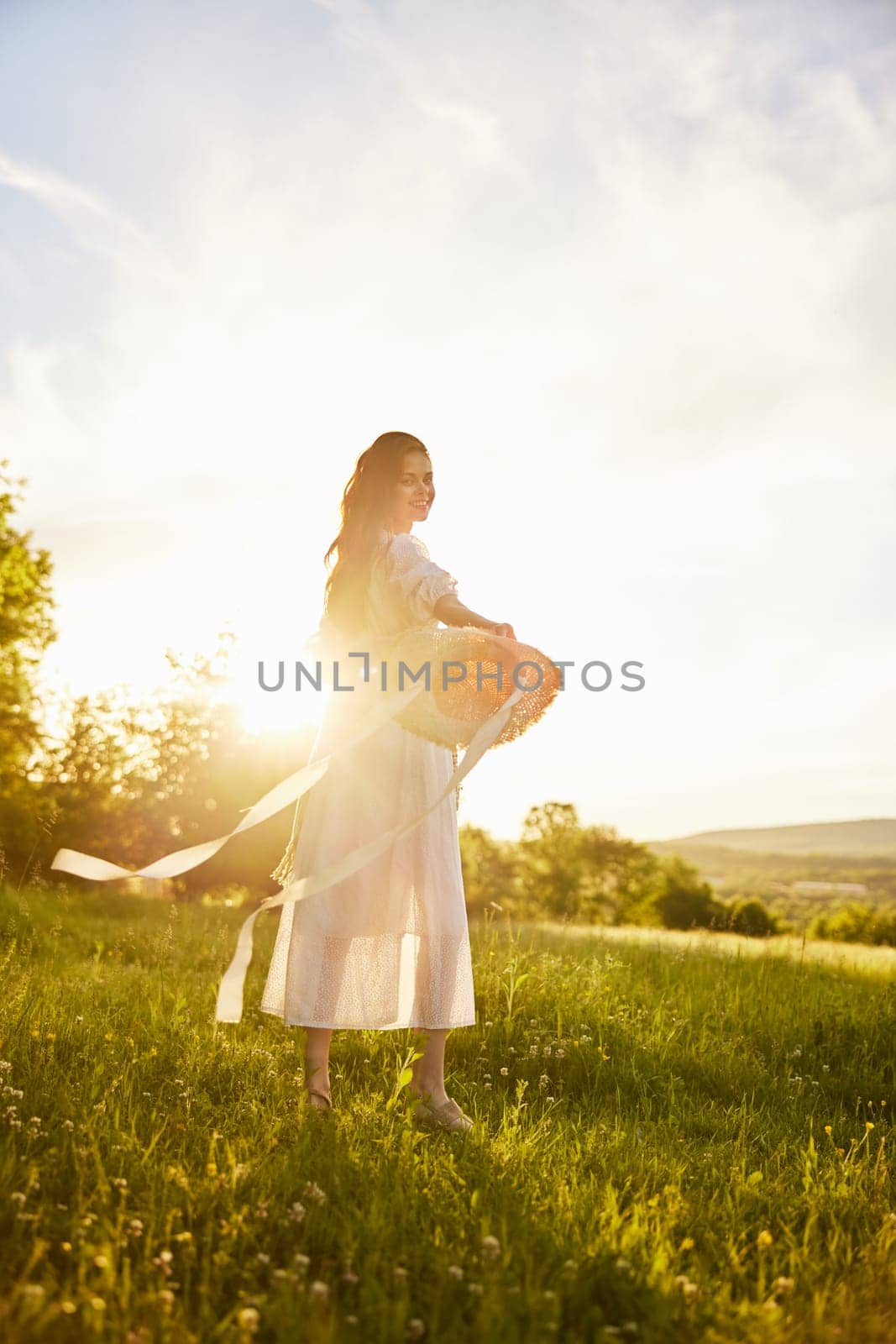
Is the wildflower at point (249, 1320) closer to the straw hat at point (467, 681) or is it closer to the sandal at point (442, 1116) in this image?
the sandal at point (442, 1116)

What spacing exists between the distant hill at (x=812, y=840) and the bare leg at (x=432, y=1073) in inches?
4180

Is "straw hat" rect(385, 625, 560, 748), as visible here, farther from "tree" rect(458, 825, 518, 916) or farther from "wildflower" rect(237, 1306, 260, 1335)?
"tree" rect(458, 825, 518, 916)

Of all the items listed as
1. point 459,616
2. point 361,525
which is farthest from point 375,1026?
point 361,525

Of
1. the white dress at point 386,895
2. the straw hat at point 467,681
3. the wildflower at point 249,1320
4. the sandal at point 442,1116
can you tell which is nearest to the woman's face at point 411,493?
the white dress at point 386,895

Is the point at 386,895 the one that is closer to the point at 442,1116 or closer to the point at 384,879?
the point at 384,879

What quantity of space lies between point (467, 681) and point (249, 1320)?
2.31 meters

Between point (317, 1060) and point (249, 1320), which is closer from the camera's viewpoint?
point (249, 1320)

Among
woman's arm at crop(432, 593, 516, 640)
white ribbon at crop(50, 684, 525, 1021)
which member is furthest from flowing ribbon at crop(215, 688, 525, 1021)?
woman's arm at crop(432, 593, 516, 640)

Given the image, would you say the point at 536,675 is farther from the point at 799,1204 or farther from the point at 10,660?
the point at 10,660

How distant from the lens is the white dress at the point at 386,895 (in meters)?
3.73

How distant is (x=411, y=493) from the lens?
13.3 ft

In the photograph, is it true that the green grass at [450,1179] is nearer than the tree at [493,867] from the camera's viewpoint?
Yes

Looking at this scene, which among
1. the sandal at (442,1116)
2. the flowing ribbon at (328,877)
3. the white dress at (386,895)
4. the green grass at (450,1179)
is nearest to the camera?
the green grass at (450,1179)

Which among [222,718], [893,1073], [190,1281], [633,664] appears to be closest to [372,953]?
[190,1281]
